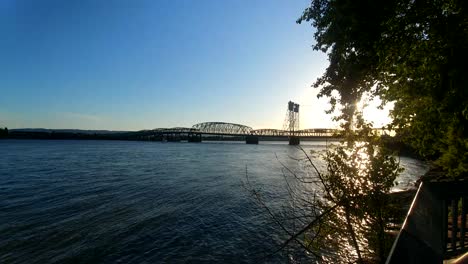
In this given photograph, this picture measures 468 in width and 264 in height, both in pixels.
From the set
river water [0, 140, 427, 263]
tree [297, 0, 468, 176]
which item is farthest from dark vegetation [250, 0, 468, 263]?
river water [0, 140, 427, 263]

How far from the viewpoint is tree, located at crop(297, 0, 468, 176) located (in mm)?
7378

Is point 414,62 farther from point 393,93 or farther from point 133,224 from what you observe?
point 133,224

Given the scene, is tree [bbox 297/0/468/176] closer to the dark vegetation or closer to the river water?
the dark vegetation

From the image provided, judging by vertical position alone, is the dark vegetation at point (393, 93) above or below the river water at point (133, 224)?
above

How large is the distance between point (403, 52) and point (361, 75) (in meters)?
3.18

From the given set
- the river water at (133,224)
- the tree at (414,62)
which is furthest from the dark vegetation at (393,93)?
the river water at (133,224)

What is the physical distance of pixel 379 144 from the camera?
9453 millimetres

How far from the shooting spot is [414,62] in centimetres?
834

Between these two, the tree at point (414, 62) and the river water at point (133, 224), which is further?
the river water at point (133, 224)

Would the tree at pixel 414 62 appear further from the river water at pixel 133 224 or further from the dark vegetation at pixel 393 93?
the river water at pixel 133 224

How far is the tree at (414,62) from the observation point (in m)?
7.38

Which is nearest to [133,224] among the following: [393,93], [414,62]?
[393,93]

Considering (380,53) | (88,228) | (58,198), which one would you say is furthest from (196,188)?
(380,53)

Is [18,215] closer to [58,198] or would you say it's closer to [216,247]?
[58,198]
